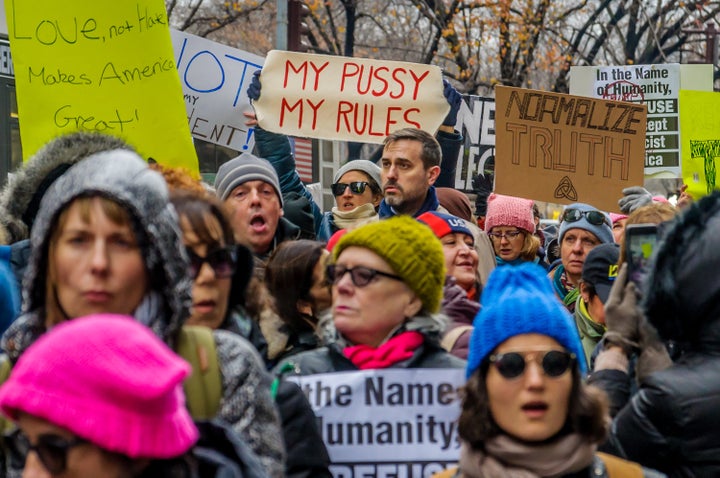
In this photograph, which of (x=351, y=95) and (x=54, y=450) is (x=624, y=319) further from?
(x=351, y=95)

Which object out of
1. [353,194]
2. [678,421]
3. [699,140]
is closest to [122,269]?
[678,421]

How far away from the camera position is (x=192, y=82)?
8.97m

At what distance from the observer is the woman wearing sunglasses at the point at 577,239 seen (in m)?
7.29

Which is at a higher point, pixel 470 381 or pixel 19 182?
pixel 19 182

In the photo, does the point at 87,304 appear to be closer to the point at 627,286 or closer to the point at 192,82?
the point at 627,286

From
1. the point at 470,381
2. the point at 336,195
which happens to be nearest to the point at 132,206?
the point at 470,381

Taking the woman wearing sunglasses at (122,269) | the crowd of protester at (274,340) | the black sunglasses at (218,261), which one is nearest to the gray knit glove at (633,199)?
the crowd of protester at (274,340)

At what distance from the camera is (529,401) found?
10.7ft

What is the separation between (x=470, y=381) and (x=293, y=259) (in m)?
1.38

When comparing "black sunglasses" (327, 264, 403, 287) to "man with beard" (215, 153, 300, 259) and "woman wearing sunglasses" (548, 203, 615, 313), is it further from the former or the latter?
"woman wearing sunglasses" (548, 203, 615, 313)

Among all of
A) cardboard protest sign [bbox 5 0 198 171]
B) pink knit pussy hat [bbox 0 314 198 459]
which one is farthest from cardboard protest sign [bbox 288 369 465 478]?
cardboard protest sign [bbox 5 0 198 171]

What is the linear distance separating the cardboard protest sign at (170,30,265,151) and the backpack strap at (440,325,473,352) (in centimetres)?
442

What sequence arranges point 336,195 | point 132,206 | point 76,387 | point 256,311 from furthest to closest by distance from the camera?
point 336,195 → point 256,311 → point 132,206 → point 76,387

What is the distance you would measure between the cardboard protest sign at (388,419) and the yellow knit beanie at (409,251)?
29cm
